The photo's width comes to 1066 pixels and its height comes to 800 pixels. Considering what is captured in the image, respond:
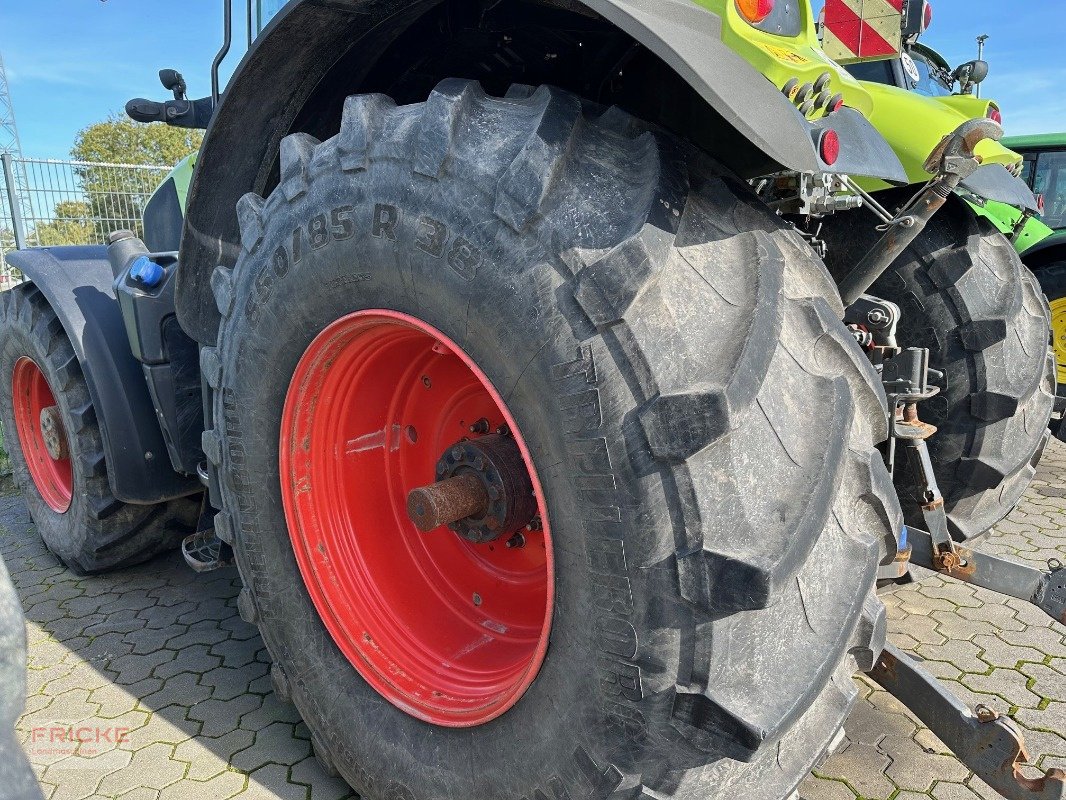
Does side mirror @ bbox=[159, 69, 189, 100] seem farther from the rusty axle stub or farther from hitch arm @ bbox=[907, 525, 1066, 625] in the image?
hitch arm @ bbox=[907, 525, 1066, 625]

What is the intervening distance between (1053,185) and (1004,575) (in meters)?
7.05

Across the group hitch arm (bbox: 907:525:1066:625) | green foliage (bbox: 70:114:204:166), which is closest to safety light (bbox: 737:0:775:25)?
hitch arm (bbox: 907:525:1066:625)

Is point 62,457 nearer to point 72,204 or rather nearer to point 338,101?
point 338,101

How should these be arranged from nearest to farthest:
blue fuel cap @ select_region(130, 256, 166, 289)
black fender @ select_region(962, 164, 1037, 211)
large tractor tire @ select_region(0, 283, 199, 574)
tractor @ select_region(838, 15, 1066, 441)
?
black fender @ select_region(962, 164, 1037, 211) → blue fuel cap @ select_region(130, 256, 166, 289) → large tractor tire @ select_region(0, 283, 199, 574) → tractor @ select_region(838, 15, 1066, 441)

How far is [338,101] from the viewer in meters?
2.06

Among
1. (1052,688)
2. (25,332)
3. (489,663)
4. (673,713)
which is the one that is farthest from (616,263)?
(25,332)

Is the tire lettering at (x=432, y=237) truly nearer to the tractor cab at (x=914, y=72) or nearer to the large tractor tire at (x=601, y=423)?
the large tractor tire at (x=601, y=423)

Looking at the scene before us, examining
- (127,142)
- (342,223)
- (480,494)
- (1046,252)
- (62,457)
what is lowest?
(127,142)

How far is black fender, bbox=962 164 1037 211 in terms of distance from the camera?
2289 mm

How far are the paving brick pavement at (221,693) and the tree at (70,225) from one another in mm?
8160

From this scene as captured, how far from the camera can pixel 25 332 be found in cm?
328

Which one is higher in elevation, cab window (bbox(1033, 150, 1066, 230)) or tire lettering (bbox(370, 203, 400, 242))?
tire lettering (bbox(370, 203, 400, 242))

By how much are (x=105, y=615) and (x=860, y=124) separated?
3.09 m

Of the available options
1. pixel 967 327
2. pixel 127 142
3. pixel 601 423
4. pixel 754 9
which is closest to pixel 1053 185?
pixel 967 327
